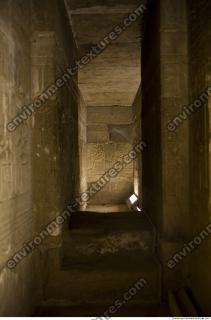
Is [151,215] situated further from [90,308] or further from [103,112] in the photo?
[103,112]

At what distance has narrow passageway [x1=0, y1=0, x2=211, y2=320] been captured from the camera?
2678mm

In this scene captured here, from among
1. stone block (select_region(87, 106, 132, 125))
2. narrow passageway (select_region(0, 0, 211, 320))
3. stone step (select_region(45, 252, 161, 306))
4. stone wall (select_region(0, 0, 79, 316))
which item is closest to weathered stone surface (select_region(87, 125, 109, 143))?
stone block (select_region(87, 106, 132, 125))

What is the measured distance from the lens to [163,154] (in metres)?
3.49

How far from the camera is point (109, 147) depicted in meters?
11.3

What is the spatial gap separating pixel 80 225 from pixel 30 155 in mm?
1407

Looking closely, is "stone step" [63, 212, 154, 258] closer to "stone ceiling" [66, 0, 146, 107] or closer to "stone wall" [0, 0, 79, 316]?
"stone wall" [0, 0, 79, 316]

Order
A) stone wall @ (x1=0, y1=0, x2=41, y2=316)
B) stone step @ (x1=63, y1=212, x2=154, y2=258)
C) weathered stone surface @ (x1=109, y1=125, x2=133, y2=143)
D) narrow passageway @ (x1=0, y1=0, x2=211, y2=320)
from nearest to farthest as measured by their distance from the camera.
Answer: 1. stone wall @ (x1=0, y1=0, x2=41, y2=316)
2. narrow passageway @ (x1=0, y1=0, x2=211, y2=320)
3. stone step @ (x1=63, y1=212, x2=154, y2=258)
4. weathered stone surface @ (x1=109, y1=125, x2=133, y2=143)

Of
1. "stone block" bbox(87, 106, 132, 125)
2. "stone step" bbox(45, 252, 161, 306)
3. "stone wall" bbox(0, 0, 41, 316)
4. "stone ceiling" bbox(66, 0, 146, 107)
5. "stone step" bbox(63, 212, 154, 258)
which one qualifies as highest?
"stone ceiling" bbox(66, 0, 146, 107)

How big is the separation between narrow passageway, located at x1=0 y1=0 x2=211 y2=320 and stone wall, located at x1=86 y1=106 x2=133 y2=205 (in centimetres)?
671

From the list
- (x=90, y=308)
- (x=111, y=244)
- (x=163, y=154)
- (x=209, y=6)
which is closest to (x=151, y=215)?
(x=111, y=244)

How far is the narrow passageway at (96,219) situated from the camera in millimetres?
2678

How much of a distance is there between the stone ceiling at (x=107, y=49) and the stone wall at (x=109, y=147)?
140cm

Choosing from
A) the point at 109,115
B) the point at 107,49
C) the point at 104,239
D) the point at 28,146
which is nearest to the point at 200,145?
the point at 104,239

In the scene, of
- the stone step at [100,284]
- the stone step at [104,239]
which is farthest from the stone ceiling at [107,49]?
the stone step at [100,284]
